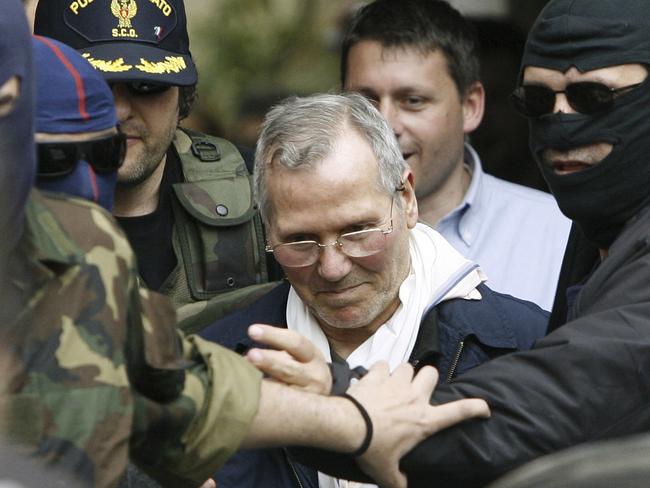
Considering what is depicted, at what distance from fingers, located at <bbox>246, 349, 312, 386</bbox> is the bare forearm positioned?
0.23 ft

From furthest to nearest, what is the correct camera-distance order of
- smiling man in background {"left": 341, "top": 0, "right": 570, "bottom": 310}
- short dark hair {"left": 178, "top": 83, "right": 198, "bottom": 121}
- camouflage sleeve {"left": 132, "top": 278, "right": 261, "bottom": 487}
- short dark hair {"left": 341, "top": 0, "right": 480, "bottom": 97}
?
short dark hair {"left": 341, "top": 0, "right": 480, "bottom": 97} < smiling man in background {"left": 341, "top": 0, "right": 570, "bottom": 310} < short dark hair {"left": 178, "top": 83, "right": 198, "bottom": 121} < camouflage sleeve {"left": 132, "top": 278, "right": 261, "bottom": 487}

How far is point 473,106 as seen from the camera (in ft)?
17.5

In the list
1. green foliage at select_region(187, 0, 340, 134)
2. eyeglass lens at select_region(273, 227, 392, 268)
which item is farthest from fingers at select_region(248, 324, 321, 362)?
green foliage at select_region(187, 0, 340, 134)

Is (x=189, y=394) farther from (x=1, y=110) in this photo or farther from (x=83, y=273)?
(x=1, y=110)

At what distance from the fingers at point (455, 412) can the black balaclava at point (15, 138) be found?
3.77 feet

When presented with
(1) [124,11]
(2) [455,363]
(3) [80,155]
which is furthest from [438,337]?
(1) [124,11]

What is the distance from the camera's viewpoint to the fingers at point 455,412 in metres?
3.26

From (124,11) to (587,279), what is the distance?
164 cm

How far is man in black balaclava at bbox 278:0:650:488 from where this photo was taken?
325 centimetres

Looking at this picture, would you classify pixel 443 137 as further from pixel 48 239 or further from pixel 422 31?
pixel 48 239

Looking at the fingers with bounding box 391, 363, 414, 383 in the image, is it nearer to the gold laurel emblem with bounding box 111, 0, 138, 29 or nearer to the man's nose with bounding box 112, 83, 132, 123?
the man's nose with bounding box 112, 83, 132, 123

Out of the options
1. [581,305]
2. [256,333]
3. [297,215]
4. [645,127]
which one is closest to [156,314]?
[256,333]

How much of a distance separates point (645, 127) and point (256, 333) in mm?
1193

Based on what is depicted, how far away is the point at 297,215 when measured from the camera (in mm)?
3719
